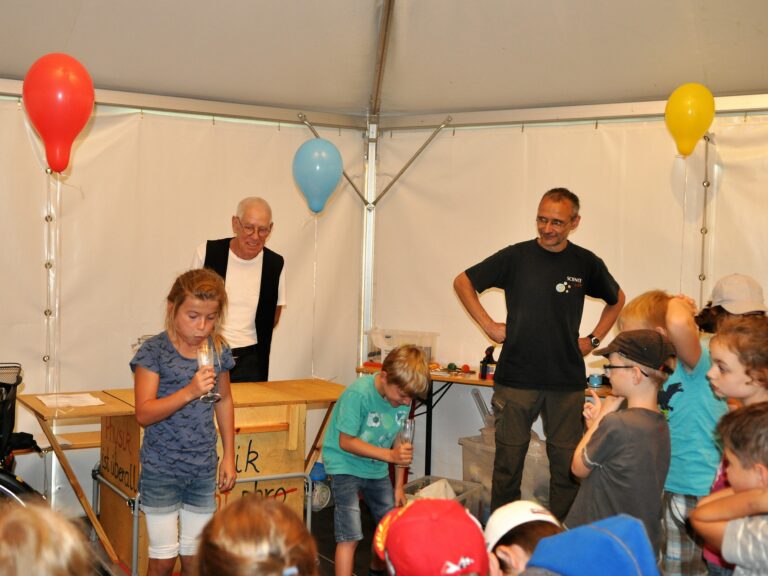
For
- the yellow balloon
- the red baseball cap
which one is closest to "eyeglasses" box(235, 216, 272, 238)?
the yellow balloon

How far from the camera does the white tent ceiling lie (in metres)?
4.80

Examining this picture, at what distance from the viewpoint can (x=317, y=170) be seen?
532 centimetres

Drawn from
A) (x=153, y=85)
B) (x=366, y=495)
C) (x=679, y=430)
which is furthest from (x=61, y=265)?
(x=679, y=430)

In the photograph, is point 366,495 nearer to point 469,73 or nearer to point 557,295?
point 557,295

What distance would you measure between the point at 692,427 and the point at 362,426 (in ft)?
4.20

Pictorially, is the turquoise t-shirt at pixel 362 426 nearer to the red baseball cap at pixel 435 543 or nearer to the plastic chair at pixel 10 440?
the plastic chair at pixel 10 440

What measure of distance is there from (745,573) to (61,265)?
431 cm

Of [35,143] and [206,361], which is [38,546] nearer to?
[206,361]

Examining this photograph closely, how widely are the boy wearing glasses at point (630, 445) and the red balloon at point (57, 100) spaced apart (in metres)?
2.95

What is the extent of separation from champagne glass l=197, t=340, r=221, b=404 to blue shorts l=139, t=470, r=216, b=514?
312 mm

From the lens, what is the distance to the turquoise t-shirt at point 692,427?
2973 millimetres

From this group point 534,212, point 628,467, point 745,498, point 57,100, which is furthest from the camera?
point 534,212

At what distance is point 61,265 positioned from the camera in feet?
16.9

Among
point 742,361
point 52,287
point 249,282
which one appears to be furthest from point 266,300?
point 742,361
